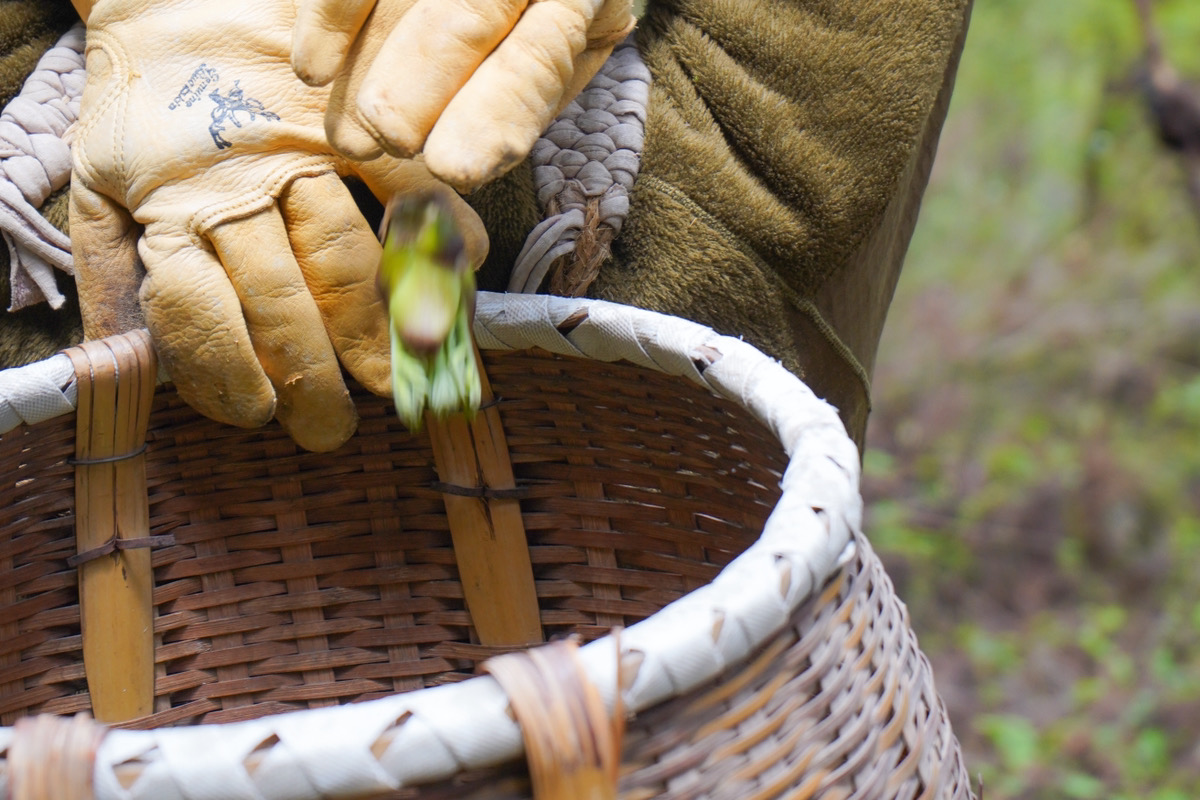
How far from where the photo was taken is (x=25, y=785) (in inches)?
11.9

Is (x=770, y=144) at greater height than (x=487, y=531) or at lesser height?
greater

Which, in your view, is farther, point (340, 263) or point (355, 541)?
point (355, 541)

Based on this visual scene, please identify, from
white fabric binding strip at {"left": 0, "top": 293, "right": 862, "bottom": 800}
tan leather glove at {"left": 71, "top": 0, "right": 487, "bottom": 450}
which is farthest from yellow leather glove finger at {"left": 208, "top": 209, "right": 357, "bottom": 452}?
white fabric binding strip at {"left": 0, "top": 293, "right": 862, "bottom": 800}

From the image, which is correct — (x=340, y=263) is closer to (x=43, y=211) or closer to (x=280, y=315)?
(x=280, y=315)

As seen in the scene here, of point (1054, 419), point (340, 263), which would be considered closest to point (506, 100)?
point (340, 263)

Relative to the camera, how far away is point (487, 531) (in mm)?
720

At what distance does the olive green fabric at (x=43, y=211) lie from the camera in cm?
65

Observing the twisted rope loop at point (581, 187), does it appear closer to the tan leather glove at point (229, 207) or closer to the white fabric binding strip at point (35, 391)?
the tan leather glove at point (229, 207)

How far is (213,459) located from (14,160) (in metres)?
0.22

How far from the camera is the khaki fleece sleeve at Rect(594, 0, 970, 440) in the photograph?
26.2 inches

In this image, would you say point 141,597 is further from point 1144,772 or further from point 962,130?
point 962,130

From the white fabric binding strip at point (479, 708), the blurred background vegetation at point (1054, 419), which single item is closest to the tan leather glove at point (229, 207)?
the white fabric binding strip at point (479, 708)

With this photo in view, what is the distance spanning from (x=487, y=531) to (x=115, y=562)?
24 cm

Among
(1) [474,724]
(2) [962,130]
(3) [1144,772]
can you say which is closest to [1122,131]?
(2) [962,130]
